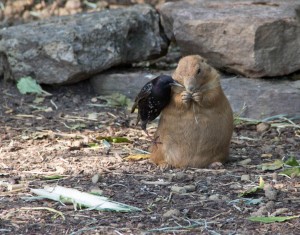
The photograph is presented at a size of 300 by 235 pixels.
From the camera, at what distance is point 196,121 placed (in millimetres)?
5641

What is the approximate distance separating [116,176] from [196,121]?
69 centimetres

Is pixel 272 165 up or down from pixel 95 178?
down

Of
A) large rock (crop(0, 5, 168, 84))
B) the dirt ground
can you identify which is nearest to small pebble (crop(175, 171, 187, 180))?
the dirt ground

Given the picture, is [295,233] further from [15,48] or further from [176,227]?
[15,48]

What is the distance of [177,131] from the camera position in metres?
5.71

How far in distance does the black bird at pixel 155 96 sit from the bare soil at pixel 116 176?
1.24 ft

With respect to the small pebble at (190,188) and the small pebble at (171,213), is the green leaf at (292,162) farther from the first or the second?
the small pebble at (171,213)

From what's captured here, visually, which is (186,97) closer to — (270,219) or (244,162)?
(244,162)

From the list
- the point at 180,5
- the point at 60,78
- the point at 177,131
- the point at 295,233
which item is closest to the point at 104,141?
the point at 177,131

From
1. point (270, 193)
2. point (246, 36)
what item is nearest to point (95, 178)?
point (270, 193)

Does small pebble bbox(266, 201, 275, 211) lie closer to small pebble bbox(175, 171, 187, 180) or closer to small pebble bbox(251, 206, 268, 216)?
small pebble bbox(251, 206, 268, 216)

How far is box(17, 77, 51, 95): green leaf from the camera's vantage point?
7.77 m

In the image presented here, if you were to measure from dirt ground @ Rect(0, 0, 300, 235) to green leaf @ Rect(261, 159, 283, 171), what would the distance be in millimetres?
47

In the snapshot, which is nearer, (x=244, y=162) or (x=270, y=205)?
(x=270, y=205)
